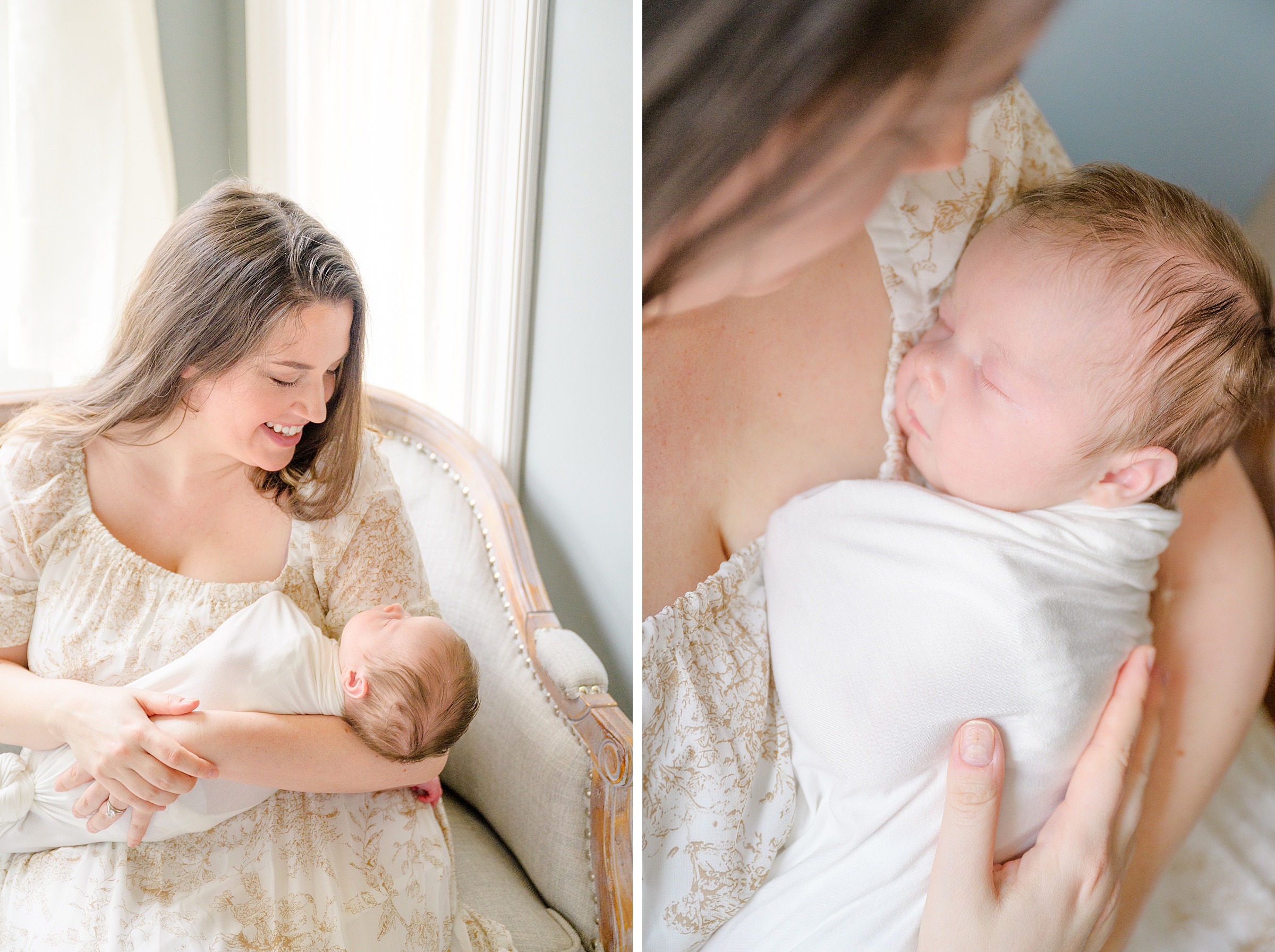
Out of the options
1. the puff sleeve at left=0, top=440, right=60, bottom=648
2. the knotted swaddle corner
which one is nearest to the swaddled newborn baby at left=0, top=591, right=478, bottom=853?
the knotted swaddle corner

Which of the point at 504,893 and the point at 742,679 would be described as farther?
the point at 504,893

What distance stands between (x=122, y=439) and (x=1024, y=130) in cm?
84

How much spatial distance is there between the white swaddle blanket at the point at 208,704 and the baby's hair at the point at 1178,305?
69cm

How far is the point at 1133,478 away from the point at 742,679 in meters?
0.28

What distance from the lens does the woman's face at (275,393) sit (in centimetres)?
78

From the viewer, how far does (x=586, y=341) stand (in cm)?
120

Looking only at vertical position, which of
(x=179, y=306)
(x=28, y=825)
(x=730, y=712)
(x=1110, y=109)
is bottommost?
(x=28, y=825)

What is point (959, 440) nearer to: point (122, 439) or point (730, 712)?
point (730, 712)

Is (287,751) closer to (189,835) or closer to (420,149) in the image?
(189,835)

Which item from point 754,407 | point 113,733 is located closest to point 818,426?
point 754,407

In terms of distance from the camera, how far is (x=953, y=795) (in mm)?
538

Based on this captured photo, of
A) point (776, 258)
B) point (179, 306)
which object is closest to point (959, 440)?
point (776, 258)

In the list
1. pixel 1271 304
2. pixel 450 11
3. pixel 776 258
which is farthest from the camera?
pixel 450 11

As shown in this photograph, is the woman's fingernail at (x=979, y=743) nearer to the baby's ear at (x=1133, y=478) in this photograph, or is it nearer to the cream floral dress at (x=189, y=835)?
the baby's ear at (x=1133, y=478)
